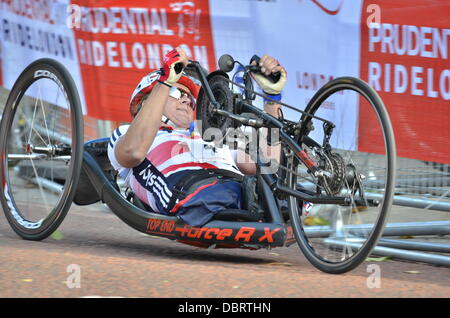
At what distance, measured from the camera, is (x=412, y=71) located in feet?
17.1

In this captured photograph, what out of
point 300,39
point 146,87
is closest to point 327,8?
point 300,39

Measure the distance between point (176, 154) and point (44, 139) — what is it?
3.55 ft

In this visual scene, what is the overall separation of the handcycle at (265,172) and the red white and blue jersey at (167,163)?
0.11m

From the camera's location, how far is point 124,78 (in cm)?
696

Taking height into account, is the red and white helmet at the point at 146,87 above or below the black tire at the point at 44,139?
above

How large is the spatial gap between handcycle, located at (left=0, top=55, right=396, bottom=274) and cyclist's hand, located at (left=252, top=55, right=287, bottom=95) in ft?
0.20

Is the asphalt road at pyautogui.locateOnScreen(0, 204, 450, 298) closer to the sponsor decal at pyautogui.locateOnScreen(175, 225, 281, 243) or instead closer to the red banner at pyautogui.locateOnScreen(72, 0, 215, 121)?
the sponsor decal at pyautogui.locateOnScreen(175, 225, 281, 243)

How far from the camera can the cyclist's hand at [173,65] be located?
457 cm

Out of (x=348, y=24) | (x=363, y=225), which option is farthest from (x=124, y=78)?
(x=363, y=225)

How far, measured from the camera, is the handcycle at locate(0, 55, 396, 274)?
A: 4145 millimetres

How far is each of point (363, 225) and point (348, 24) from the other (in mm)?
1632

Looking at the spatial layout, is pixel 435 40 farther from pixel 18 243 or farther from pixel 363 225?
pixel 18 243

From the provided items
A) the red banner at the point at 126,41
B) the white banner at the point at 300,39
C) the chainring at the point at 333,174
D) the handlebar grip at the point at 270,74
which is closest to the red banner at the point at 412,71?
the white banner at the point at 300,39

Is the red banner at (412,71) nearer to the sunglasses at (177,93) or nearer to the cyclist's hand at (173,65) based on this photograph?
the sunglasses at (177,93)
